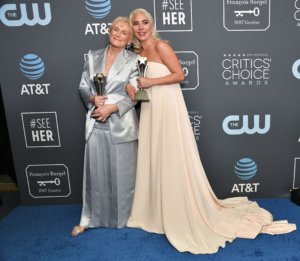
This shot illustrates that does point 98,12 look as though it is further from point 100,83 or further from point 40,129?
point 40,129

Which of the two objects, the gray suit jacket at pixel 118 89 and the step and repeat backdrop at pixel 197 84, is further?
the step and repeat backdrop at pixel 197 84

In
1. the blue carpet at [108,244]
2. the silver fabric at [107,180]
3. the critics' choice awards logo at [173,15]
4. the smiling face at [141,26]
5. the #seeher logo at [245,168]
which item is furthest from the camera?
the #seeher logo at [245,168]

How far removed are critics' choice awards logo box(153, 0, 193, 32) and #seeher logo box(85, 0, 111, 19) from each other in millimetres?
397

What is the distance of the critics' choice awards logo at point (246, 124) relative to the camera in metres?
2.98

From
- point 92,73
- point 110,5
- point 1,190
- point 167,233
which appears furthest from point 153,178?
point 1,190

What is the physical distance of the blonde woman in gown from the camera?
2.50 meters


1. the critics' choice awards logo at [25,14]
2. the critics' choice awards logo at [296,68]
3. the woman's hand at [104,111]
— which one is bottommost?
the woman's hand at [104,111]

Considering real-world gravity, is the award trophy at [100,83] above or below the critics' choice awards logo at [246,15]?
below

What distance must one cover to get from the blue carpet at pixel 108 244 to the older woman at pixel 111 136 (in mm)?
143

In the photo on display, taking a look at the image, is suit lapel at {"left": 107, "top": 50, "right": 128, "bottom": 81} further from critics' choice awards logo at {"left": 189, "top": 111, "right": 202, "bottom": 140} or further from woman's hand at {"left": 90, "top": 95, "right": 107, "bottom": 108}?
critics' choice awards logo at {"left": 189, "top": 111, "right": 202, "bottom": 140}

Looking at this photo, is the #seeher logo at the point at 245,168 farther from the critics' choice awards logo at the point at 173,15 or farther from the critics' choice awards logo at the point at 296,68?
the critics' choice awards logo at the point at 173,15

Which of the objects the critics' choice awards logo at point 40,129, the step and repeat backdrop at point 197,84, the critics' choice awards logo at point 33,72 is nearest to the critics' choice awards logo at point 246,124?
the step and repeat backdrop at point 197,84

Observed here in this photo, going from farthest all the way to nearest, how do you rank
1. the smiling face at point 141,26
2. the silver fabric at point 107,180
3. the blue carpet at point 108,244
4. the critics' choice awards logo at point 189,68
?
the critics' choice awards logo at point 189,68, the silver fabric at point 107,180, the smiling face at point 141,26, the blue carpet at point 108,244

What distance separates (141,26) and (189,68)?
613 mm
